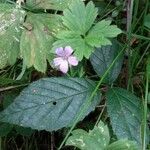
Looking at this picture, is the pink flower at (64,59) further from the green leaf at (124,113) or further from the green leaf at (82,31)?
the green leaf at (124,113)

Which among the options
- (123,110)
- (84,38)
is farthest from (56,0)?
(123,110)

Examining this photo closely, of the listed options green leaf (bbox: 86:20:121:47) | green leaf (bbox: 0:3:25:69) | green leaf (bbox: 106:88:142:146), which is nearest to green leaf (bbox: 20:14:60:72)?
green leaf (bbox: 0:3:25:69)

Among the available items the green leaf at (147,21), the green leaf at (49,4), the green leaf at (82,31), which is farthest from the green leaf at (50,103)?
the green leaf at (147,21)

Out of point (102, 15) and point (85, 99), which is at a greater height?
point (102, 15)

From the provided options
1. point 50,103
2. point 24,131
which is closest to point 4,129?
point 24,131

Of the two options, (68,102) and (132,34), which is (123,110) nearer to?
(68,102)

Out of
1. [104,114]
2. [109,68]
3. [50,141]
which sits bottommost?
[50,141]
